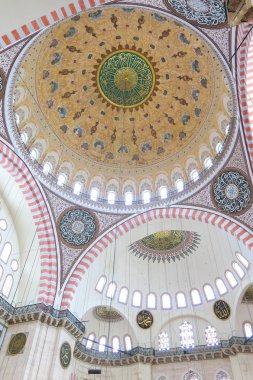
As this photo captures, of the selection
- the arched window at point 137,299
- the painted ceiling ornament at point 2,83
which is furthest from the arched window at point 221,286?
the painted ceiling ornament at point 2,83

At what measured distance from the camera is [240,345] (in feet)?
39.2

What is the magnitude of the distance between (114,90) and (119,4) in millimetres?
5731

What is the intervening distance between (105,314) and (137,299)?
170 centimetres

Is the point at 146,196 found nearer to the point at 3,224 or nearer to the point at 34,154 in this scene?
the point at 34,154

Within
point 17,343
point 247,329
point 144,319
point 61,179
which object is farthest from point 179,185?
point 17,343

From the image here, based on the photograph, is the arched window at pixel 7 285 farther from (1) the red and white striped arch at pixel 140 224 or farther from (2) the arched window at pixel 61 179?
(2) the arched window at pixel 61 179

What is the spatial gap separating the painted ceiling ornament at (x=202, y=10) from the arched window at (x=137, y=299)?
11.4m

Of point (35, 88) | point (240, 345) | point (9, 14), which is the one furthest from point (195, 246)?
point (9, 14)

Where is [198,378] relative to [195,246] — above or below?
below

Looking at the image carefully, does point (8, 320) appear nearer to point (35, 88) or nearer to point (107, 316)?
point (107, 316)

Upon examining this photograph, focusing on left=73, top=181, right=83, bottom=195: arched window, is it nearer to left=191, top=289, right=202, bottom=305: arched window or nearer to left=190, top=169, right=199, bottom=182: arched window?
left=190, top=169, right=199, bottom=182: arched window

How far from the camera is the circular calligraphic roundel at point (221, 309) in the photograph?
13.1 meters

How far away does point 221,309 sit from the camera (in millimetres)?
13273

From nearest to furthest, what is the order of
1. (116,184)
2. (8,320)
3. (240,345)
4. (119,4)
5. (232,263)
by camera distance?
(119,4)
(8,320)
(240,345)
(232,263)
(116,184)
